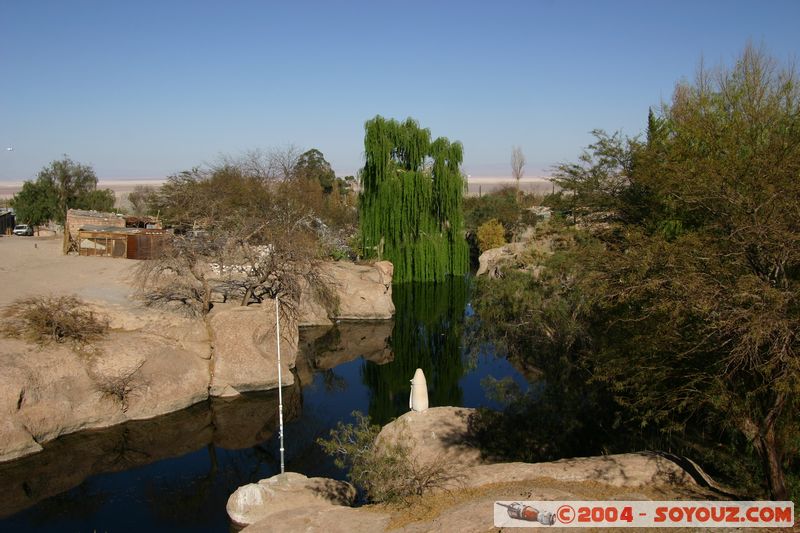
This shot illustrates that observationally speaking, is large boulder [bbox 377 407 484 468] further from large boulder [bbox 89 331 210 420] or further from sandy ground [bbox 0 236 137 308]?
sandy ground [bbox 0 236 137 308]

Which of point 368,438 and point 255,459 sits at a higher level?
point 368,438

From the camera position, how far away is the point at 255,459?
1395 centimetres

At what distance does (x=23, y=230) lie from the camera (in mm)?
46812

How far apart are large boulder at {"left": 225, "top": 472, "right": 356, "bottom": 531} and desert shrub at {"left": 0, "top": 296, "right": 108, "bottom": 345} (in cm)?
734

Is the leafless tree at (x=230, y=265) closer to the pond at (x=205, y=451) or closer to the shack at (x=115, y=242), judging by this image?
the pond at (x=205, y=451)

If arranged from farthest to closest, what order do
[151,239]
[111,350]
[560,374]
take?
[151,239]
[111,350]
[560,374]

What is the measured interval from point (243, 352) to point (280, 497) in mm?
7462

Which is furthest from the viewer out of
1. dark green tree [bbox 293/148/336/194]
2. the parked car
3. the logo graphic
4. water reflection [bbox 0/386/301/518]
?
dark green tree [bbox 293/148/336/194]

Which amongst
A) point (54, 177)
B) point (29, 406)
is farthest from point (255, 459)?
point (54, 177)

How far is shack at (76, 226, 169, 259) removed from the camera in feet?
99.7

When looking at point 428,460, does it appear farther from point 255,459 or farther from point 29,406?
point 29,406

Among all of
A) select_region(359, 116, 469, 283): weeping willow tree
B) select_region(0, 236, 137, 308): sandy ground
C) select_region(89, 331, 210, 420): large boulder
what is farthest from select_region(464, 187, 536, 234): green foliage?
select_region(89, 331, 210, 420): large boulder

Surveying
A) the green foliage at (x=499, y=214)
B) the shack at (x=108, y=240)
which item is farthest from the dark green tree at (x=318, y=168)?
the shack at (x=108, y=240)

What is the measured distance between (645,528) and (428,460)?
5264 mm
